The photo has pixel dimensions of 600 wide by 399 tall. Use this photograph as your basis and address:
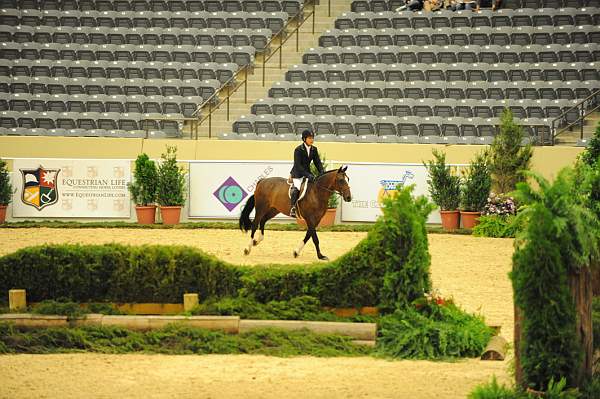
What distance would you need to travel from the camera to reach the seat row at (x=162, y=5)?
3119 cm

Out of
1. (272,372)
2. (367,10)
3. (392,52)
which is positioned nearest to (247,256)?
(272,372)

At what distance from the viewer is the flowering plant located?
22688 mm

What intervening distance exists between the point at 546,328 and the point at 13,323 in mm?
5968

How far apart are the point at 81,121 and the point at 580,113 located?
44.0ft

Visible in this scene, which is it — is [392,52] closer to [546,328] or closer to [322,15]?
[322,15]

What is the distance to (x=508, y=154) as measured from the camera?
24.1 metres

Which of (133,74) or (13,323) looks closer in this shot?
(13,323)

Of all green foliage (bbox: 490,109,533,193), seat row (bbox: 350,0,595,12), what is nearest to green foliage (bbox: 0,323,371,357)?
A: green foliage (bbox: 490,109,533,193)

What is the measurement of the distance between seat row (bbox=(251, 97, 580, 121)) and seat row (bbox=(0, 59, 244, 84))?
2.82 m

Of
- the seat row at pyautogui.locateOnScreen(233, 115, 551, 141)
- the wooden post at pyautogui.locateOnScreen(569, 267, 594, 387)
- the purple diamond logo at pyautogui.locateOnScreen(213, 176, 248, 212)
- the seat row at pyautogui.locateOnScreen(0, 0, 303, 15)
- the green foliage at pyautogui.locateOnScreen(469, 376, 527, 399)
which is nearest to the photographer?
the green foliage at pyautogui.locateOnScreen(469, 376, 527, 399)

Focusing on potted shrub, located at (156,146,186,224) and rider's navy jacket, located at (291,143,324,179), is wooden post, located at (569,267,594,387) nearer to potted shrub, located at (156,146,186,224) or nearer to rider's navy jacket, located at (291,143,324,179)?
rider's navy jacket, located at (291,143,324,179)

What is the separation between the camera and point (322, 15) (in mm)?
31516

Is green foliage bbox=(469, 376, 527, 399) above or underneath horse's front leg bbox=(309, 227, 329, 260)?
underneath

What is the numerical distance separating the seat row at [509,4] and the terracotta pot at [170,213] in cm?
1082
